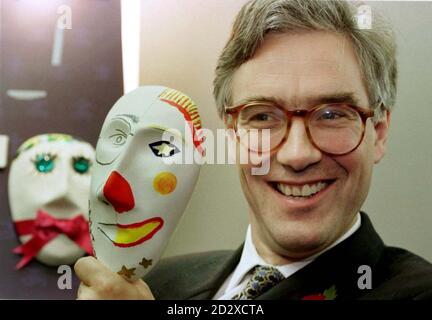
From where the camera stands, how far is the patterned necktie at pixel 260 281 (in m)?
1.59

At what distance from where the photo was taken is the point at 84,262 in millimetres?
1616

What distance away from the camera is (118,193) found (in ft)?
5.03

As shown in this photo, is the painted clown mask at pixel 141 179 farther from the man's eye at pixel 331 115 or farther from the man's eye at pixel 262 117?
the man's eye at pixel 331 115

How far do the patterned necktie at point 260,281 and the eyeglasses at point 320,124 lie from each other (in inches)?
10.9

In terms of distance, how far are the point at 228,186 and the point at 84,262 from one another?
0.38 m

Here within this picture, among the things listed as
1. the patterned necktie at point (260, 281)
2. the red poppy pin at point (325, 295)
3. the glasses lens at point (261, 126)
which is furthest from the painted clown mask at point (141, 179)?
the red poppy pin at point (325, 295)

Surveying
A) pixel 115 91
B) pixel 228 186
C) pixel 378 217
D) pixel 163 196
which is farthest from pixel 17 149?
pixel 378 217

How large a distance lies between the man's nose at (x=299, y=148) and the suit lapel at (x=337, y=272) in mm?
192

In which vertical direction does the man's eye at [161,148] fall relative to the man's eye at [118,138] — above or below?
below

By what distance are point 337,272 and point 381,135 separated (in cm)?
33

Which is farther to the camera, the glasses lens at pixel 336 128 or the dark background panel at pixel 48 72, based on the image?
the dark background panel at pixel 48 72

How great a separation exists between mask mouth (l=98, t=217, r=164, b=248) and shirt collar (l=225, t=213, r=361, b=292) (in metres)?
0.22

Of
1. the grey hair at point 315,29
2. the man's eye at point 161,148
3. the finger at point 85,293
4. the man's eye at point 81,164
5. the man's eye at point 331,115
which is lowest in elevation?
the finger at point 85,293

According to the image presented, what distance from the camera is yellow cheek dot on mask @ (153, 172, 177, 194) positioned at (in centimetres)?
153
